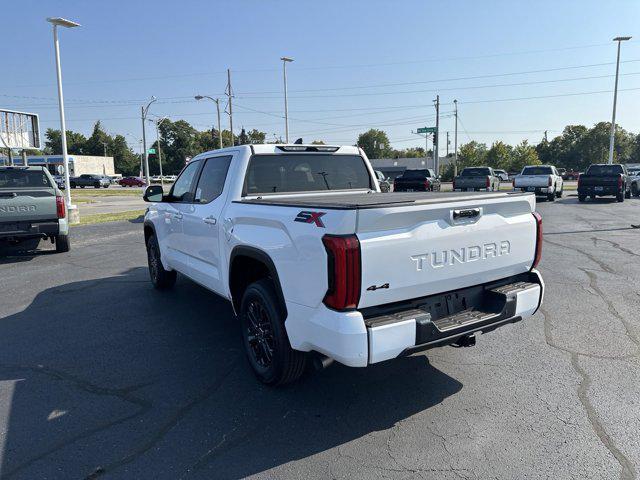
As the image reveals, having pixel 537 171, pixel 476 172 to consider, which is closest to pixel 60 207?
pixel 476 172

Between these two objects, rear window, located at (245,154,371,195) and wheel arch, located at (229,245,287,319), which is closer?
wheel arch, located at (229,245,287,319)

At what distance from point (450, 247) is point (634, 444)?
5.36 ft

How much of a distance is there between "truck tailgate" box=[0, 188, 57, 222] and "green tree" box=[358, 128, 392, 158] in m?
138

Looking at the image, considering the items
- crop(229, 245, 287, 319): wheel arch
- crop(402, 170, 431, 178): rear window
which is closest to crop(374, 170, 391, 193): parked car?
crop(402, 170, 431, 178): rear window

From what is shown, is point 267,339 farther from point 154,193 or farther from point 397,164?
point 397,164

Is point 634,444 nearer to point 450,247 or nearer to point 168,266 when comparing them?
point 450,247

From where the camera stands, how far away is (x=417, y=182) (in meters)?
28.1

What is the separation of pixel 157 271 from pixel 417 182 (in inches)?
908

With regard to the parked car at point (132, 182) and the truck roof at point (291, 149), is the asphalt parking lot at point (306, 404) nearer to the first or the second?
the truck roof at point (291, 149)

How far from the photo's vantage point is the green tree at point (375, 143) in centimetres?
14700

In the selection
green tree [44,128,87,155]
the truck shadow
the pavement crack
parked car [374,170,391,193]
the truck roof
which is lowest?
the truck shadow

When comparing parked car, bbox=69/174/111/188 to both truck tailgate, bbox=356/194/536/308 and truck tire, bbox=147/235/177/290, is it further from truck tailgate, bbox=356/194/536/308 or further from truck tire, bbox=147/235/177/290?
truck tailgate, bbox=356/194/536/308

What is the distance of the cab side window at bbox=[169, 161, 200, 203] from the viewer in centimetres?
547

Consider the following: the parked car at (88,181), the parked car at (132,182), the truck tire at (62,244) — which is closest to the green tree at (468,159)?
the parked car at (132,182)
